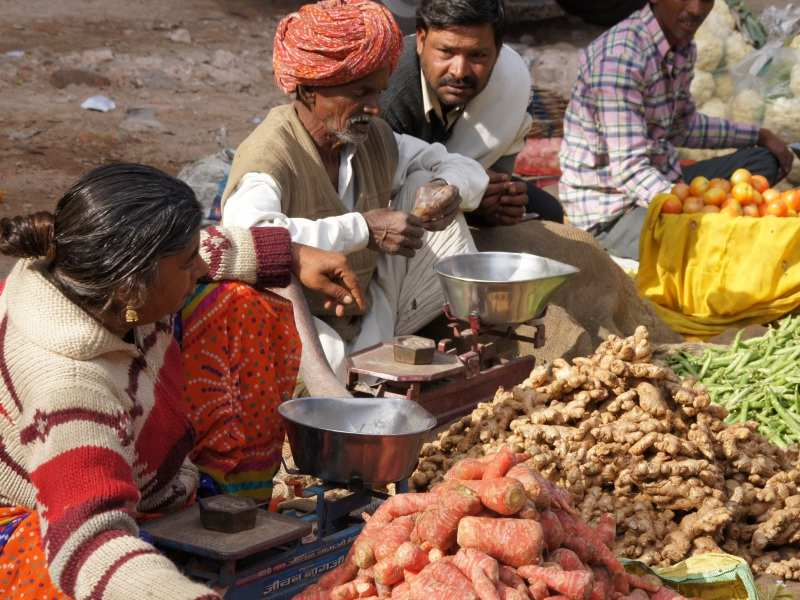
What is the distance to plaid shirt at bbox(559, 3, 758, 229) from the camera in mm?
5883

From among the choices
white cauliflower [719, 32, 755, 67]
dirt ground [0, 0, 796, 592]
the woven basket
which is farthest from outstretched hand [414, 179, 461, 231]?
white cauliflower [719, 32, 755, 67]

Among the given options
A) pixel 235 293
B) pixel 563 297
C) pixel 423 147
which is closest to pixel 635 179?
pixel 563 297

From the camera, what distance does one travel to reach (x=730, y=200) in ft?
18.5

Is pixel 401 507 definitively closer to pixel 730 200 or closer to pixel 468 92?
pixel 468 92

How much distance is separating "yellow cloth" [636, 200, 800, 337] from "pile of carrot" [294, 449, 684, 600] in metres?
3.37

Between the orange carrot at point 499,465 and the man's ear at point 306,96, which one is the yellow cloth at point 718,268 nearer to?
the man's ear at point 306,96

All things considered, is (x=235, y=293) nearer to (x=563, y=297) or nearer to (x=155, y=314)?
→ (x=155, y=314)

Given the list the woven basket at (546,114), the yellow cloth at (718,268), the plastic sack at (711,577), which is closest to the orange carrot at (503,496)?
the plastic sack at (711,577)

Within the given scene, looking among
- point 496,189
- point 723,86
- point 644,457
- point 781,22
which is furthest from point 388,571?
point 781,22

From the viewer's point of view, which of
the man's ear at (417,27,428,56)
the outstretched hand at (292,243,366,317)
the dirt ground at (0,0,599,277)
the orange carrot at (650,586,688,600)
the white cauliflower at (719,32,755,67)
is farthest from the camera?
the white cauliflower at (719,32,755,67)

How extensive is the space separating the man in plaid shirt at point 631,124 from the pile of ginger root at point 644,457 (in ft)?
8.81

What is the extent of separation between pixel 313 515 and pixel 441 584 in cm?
68

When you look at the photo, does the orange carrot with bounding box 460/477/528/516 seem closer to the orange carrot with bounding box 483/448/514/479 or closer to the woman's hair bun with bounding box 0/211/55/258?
the orange carrot with bounding box 483/448/514/479

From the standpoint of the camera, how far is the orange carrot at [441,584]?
2078mm
